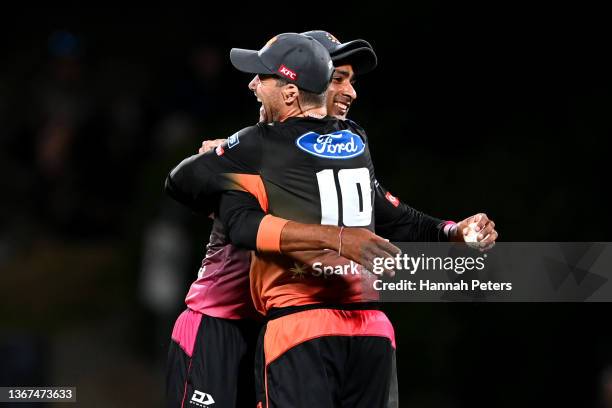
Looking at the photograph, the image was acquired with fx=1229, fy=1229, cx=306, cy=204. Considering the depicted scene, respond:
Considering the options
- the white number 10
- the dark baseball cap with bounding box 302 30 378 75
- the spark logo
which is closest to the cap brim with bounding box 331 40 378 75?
the dark baseball cap with bounding box 302 30 378 75

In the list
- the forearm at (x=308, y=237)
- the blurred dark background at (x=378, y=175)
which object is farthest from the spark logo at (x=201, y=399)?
the blurred dark background at (x=378, y=175)

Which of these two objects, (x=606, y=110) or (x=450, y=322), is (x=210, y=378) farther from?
(x=606, y=110)

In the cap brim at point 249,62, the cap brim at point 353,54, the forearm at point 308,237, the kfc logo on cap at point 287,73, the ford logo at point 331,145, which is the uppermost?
the cap brim at point 353,54

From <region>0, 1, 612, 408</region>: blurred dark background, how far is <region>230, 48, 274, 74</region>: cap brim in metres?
2.67

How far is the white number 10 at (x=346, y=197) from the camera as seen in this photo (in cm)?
448

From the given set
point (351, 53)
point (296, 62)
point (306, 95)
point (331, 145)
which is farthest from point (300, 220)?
point (351, 53)

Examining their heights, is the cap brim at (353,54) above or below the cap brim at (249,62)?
above

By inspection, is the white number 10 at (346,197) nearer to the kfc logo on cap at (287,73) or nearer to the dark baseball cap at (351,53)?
the kfc logo on cap at (287,73)

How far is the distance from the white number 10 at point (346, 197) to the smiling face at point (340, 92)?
0.46 m

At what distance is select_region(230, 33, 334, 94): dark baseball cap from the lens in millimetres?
4531

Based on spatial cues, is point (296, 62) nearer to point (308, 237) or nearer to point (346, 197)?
point (346, 197)

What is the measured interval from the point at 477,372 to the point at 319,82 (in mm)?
4217

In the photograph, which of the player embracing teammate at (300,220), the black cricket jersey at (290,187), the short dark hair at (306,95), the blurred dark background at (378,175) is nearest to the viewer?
the player embracing teammate at (300,220)

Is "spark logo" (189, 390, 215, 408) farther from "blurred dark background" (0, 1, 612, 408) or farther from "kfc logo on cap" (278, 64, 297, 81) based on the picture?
"blurred dark background" (0, 1, 612, 408)
